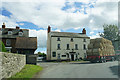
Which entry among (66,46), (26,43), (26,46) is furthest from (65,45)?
(26,46)

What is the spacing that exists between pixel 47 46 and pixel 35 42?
1955cm

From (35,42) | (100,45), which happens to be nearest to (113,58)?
(100,45)

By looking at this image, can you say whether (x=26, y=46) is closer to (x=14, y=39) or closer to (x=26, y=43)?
(x=26, y=43)

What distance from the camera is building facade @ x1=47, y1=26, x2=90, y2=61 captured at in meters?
41.3

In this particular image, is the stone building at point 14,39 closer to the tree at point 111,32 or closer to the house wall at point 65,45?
the house wall at point 65,45

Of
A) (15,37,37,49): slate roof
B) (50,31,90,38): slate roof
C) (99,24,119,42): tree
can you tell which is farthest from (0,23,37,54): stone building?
(99,24,119,42): tree

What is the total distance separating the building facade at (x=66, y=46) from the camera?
41.3 m

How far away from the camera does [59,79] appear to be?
10.0 m

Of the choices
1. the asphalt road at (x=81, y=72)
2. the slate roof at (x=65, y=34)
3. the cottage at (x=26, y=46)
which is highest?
the slate roof at (x=65, y=34)

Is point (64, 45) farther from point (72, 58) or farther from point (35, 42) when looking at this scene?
point (35, 42)

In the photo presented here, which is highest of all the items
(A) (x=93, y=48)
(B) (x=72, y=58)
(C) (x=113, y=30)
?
(C) (x=113, y=30)

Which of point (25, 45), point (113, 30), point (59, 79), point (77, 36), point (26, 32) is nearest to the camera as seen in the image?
point (59, 79)

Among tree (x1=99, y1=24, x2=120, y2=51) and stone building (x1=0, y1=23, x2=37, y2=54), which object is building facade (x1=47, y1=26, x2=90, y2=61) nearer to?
stone building (x1=0, y1=23, x2=37, y2=54)

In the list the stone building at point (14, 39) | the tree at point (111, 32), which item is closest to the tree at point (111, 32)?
the tree at point (111, 32)
